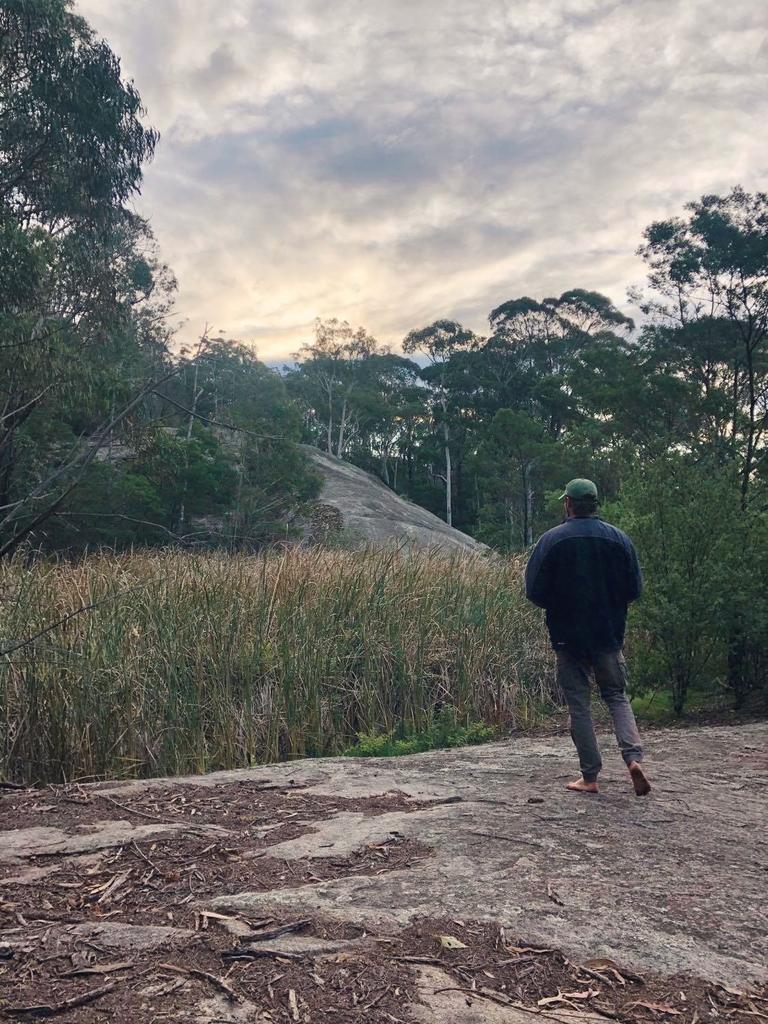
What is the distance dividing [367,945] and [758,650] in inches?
268

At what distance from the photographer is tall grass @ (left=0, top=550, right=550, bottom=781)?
5777 mm

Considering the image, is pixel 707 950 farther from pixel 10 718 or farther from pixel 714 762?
pixel 10 718

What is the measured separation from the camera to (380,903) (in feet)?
9.30

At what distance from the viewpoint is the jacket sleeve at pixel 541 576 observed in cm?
459

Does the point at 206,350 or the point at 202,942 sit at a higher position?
the point at 206,350

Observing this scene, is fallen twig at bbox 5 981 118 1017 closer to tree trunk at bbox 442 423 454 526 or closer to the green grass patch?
the green grass patch

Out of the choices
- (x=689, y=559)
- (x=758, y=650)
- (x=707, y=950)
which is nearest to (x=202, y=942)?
(x=707, y=950)

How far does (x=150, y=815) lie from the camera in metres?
3.98

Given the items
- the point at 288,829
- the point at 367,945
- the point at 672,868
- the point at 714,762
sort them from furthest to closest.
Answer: the point at 714,762 → the point at 288,829 → the point at 672,868 → the point at 367,945

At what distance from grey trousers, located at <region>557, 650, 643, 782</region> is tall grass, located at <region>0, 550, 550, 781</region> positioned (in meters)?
2.61

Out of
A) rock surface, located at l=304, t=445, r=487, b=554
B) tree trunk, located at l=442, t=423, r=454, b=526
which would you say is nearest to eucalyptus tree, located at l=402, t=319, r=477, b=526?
tree trunk, located at l=442, t=423, r=454, b=526

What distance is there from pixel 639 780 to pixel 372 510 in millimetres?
25718

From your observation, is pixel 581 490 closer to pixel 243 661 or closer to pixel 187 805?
pixel 187 805

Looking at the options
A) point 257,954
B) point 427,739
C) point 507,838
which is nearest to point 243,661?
point 427,739
